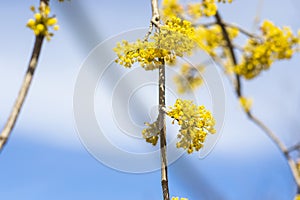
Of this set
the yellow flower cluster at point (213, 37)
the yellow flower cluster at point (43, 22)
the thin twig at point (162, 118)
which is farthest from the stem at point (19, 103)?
the yellow flower cluster at point (213, 37)

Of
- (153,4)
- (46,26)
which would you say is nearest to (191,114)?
(153,4)

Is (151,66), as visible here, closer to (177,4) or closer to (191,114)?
(191,114)

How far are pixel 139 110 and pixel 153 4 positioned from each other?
2.85 ft

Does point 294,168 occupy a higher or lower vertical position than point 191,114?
higher

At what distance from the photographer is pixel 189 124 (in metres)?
2.39

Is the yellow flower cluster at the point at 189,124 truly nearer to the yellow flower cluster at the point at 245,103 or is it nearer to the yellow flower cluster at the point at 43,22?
the yellow flower cluster at the point at 43,22

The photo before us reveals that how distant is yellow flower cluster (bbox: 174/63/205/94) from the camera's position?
635 centimetres

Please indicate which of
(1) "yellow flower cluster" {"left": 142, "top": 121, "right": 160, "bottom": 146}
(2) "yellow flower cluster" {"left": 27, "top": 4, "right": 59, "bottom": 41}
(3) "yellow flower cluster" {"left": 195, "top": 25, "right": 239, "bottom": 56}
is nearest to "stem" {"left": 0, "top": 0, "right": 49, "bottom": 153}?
(2) "yellow flower cluster" {"left": 27, "top": 4, "right": 59, "bottom": 41}

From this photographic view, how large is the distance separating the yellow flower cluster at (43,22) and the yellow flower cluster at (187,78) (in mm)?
4616

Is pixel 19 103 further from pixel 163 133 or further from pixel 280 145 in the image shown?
pixel 280 145

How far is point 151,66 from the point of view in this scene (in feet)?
8.34

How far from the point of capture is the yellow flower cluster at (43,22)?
5.26 feet

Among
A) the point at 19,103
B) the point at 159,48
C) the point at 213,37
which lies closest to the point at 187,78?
the point at 213,37

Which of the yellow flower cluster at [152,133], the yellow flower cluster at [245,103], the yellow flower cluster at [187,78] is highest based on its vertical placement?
the yellow flower cluster at [187,78]
